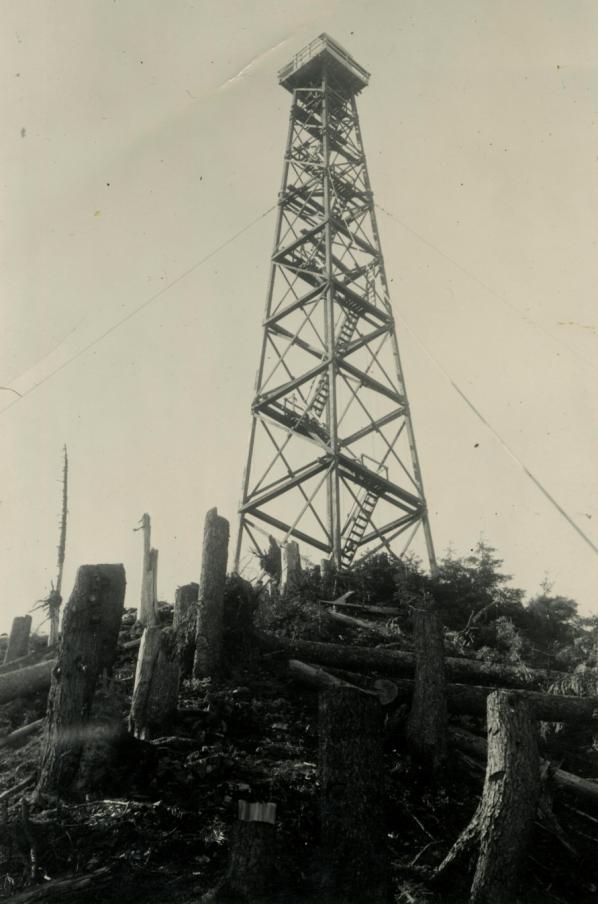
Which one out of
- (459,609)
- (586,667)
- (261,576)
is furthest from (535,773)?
(261,576)

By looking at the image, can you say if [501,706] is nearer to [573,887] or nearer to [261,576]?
[573,887]

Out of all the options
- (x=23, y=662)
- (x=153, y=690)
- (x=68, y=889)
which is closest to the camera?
(x=68, y=889)

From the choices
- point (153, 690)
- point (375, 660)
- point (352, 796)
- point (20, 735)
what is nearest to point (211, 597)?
point (153, 690)

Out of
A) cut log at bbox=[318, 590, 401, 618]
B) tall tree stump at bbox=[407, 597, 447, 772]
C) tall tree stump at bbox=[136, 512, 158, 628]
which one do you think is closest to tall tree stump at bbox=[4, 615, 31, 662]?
tall tree stump at bbox=[136, 512, 158, 628]

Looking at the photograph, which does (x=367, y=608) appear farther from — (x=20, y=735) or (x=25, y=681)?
(x=20, y=735)

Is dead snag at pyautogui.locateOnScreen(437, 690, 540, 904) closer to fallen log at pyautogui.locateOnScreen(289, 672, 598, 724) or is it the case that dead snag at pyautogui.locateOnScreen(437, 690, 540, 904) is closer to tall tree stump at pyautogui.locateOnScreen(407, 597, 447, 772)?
tall tree stump at pyautogui.locateOnScreen(407, 597, 447, 772)
